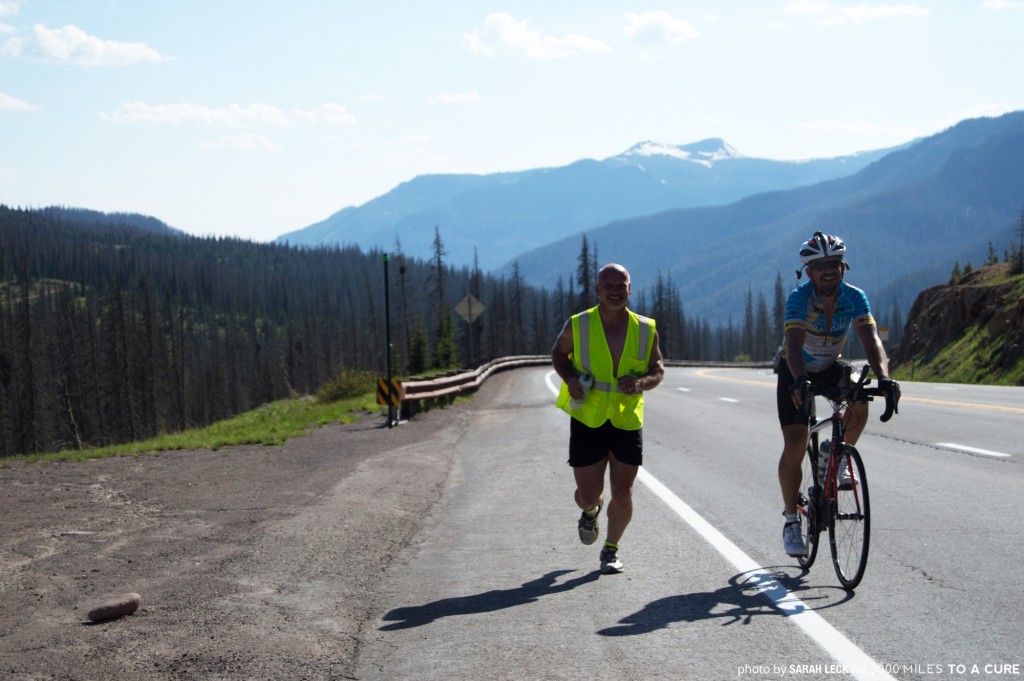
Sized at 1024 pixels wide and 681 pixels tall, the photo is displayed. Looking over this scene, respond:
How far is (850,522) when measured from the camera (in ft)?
18.7

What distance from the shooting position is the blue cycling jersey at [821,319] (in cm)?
607

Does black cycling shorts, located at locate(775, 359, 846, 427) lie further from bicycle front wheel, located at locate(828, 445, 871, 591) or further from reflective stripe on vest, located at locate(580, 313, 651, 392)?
reflective stripe on vest, located at locate(580, 313, 651, 392)

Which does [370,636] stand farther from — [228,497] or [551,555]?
[228,497]

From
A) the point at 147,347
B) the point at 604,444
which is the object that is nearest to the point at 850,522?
the point at 604,444

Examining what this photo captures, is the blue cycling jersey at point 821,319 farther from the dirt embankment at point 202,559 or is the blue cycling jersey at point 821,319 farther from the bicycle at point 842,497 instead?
the dirt embankment at point 202,559

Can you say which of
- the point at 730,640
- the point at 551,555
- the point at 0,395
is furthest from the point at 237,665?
the point at 0,395

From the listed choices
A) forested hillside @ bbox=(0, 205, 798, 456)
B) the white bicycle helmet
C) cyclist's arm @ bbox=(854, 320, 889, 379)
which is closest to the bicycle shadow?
cyclist's arm @ bbox=(854, 320, 889, 379)

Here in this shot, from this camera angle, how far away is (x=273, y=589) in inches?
243

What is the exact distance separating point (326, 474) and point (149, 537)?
4143 mm

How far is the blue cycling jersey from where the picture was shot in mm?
6066

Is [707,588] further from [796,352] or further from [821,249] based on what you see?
[821,249]

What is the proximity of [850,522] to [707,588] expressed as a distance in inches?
36.1

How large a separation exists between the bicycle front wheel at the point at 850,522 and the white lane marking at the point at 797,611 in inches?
14.8

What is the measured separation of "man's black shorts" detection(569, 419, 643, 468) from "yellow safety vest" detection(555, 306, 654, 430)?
6 centimetres
